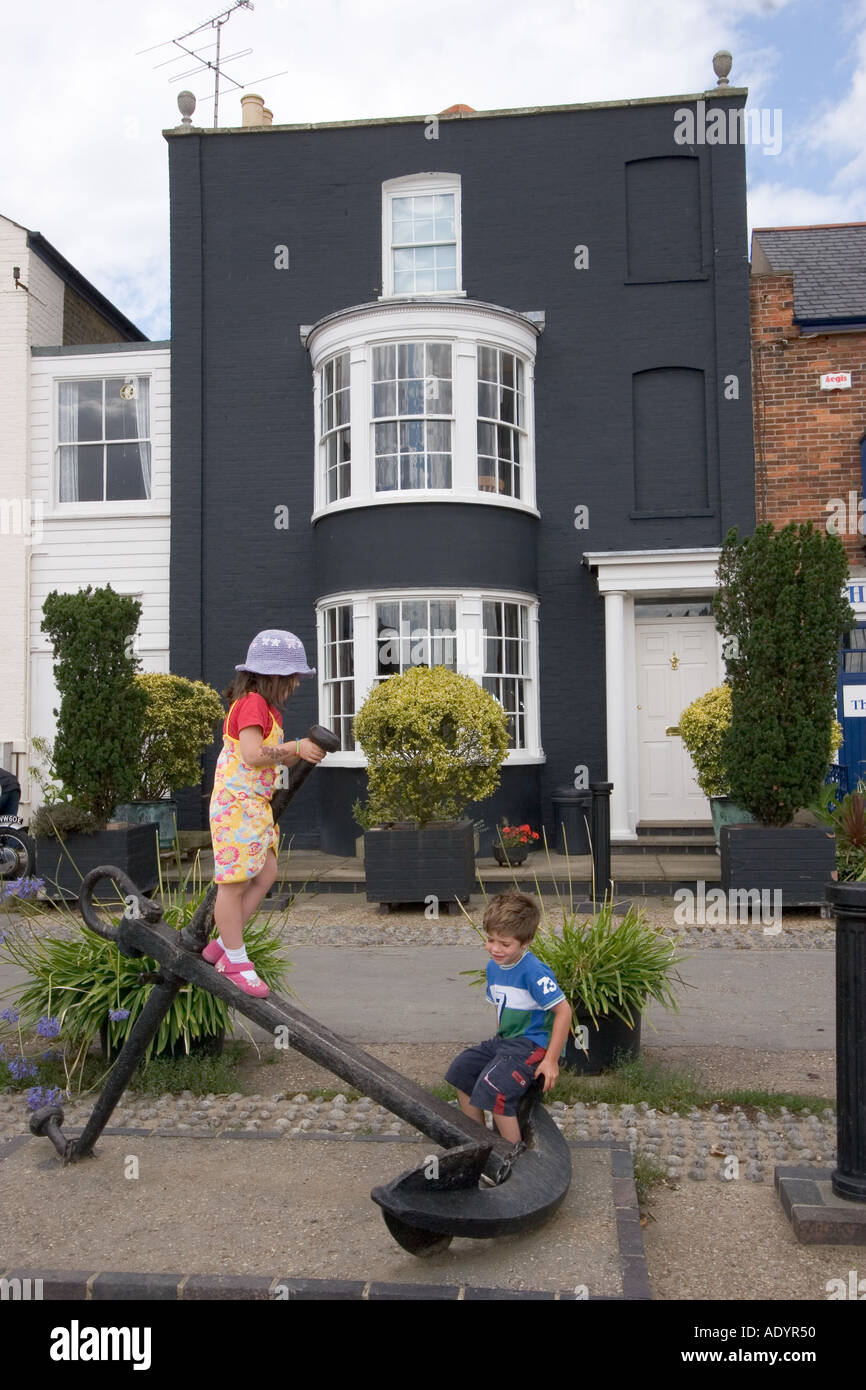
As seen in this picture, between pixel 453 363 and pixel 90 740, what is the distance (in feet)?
19.7

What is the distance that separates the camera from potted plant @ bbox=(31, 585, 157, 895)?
9.98 meters

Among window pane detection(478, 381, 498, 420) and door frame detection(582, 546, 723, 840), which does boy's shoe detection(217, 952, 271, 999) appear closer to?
door frame detection(582, 546, 723, 840)

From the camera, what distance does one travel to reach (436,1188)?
3.13m

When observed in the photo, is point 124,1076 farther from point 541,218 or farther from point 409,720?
point 541,218

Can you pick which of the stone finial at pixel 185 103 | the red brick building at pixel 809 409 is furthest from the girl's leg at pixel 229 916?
the stone finial at pixel 185 103

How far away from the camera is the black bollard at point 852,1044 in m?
3.63

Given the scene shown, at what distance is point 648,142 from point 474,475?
4.70m

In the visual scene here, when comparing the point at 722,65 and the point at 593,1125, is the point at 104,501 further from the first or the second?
the point at 593,1125

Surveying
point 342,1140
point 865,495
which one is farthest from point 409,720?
point 865,495

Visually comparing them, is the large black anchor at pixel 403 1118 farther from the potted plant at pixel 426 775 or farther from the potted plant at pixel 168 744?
the potted plant at pixel 168 744

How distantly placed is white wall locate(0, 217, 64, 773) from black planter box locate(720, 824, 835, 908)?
9.29 m

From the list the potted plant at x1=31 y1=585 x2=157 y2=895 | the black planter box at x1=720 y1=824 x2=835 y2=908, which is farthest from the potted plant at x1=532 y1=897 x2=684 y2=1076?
the potted plant at x1=31 y1=585 x2=157 y2=895

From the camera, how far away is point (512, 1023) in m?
3.99

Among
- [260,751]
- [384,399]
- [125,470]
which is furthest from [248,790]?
[125,470]
